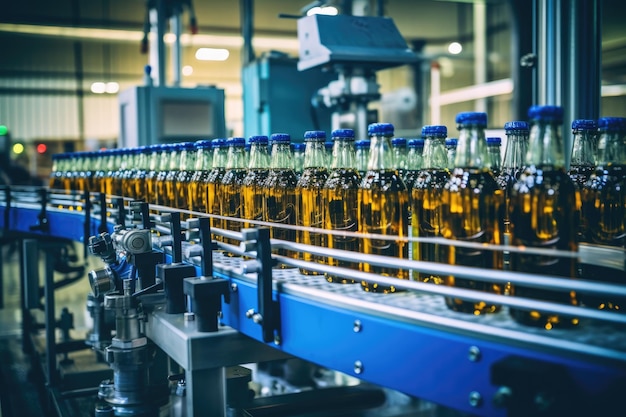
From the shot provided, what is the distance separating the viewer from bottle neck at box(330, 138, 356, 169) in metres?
1.21

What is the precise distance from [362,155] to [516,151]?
0.28 m

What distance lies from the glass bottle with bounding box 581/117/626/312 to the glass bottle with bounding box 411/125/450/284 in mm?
223

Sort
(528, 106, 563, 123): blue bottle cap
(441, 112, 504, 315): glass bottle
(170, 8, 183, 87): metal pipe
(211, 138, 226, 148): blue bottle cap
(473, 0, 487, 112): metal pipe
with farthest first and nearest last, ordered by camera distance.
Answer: (473, 0, 487, 112): metal pipe, (170, 8, 183, 87): metal pipe, (211, 138, 226, 148): blue bottle cap, (441, 112, 504, 315): glass bottle, (528, 106, 563, 123): blue bottle cap

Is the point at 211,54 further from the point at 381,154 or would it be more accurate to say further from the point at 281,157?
the point at 381,154

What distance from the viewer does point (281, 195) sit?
4.47ft

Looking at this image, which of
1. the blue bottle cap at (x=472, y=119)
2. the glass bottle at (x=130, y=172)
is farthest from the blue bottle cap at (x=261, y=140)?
the glass bottle at (x=130, y=172)

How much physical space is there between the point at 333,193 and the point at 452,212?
11.7 inches

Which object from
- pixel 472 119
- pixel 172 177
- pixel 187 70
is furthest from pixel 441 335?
pixel 187 70

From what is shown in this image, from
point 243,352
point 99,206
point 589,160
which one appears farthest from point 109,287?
point 589,160

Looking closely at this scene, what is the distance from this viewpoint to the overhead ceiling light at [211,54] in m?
12.5

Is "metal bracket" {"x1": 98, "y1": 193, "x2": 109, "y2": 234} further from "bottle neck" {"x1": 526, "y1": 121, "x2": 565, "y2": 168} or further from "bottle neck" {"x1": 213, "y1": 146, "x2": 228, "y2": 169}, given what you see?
"bottle neck" {"x1": 526, "y1": 121, "x2": 565, "y2": 168}

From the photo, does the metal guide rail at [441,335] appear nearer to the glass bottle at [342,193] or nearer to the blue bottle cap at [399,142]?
the glass bottle at [342,193]

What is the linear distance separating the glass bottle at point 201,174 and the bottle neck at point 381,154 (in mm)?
685

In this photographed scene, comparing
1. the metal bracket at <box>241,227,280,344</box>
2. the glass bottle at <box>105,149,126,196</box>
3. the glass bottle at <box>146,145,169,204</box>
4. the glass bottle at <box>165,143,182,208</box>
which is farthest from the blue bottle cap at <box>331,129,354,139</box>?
the glass bottle at <box>105,149,126,196</box>
